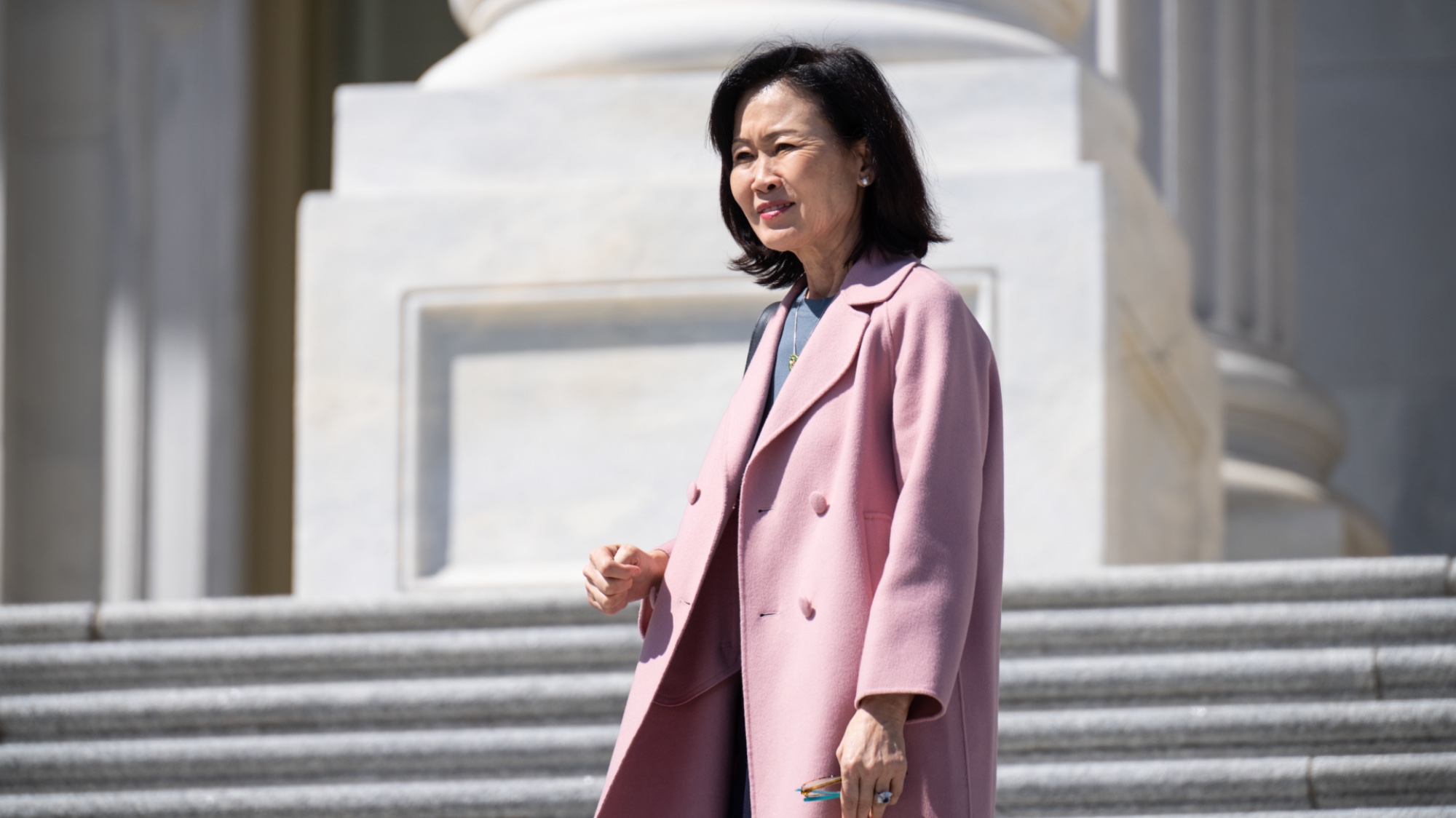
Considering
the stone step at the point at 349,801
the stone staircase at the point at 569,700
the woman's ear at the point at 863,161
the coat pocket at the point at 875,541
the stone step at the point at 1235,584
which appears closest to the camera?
the coat pocket at the point at 875,541

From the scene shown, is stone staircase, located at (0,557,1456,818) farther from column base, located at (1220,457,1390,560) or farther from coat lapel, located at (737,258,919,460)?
column base, located at (1220,457,1390,560)

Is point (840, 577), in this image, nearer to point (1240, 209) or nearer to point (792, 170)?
point (792, 170)

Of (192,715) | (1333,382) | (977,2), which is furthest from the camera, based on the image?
(1333,382)

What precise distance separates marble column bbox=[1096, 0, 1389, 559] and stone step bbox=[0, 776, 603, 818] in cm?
557

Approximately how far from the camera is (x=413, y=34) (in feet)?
44.9


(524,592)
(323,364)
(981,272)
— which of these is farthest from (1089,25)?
(524,592)

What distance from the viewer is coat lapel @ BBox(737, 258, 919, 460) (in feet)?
10.6

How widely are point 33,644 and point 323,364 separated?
4.64 feet

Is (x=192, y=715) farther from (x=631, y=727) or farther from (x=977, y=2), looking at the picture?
(x=977, y=2)

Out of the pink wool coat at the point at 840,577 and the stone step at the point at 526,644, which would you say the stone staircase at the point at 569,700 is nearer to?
the stone step at the point at 526,644

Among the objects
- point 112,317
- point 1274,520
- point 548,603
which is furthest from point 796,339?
point 112,317

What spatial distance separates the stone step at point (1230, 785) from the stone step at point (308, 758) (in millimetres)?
968

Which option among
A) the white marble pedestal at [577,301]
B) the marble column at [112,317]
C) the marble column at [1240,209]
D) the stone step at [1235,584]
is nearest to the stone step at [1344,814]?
the stone step at [1235,584]

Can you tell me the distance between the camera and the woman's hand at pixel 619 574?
333 cm
